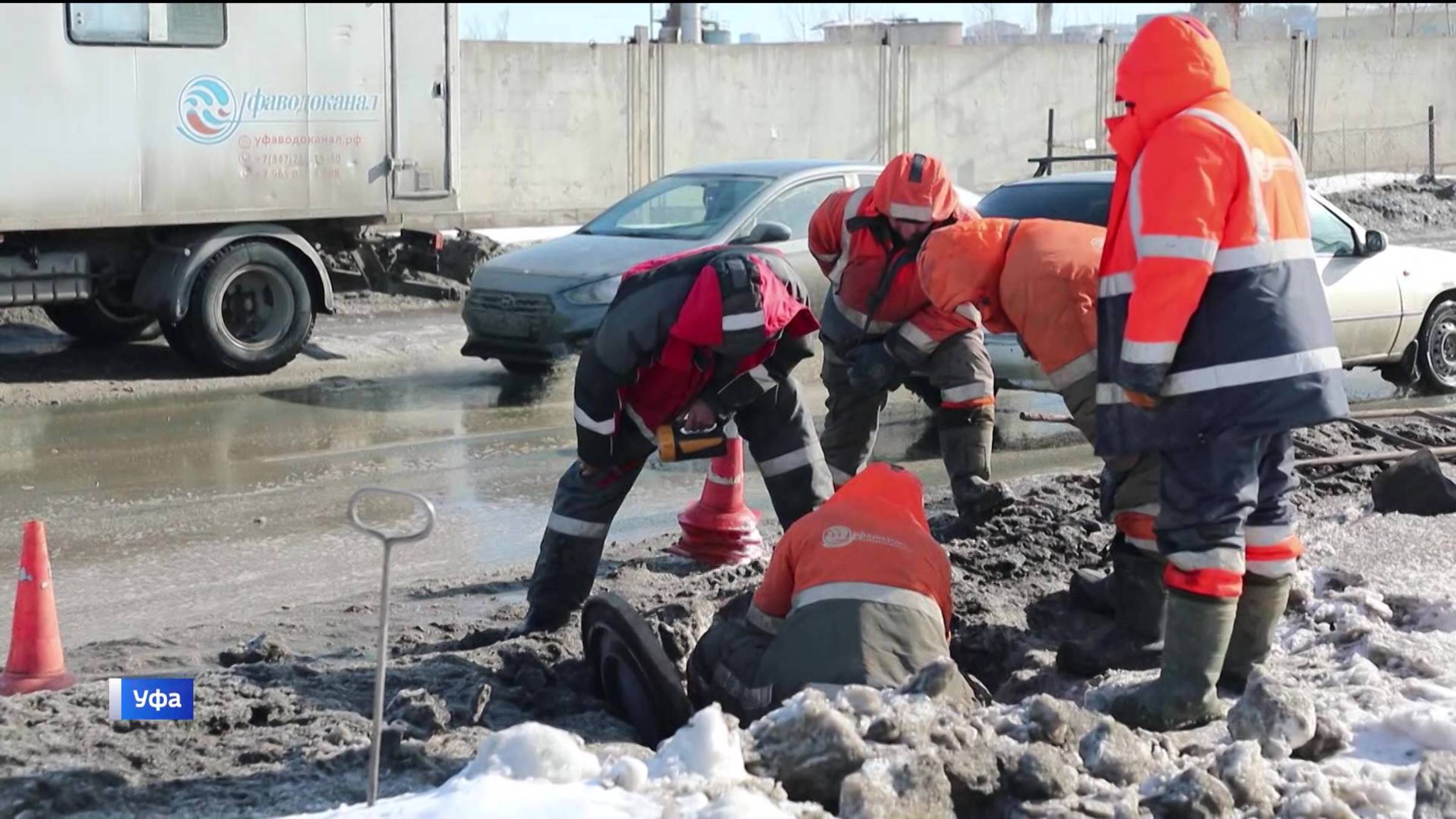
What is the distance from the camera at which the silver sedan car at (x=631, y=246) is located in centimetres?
1181

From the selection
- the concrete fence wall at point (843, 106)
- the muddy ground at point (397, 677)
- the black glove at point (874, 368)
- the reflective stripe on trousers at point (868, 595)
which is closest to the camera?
the muddy ground at point (397, 677)

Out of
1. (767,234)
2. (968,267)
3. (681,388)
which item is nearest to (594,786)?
(681,388)

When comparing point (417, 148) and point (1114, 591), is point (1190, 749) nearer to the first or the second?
point (1114, 591)

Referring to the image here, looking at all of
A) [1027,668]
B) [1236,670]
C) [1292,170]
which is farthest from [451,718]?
[1292,170]

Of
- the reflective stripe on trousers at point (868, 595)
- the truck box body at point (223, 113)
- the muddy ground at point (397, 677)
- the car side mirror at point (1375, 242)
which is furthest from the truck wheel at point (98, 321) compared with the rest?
the reflective stripe on trousers at point (868, 595)

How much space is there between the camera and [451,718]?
509cm

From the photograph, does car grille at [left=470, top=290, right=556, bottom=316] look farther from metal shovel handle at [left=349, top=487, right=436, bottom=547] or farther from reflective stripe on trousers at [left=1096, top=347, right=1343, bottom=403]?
metal shovel handle at [left=349, top=487, right=436, bottom=547]

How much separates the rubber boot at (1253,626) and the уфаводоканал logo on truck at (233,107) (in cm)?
938

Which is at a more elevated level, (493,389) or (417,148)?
(417,148)

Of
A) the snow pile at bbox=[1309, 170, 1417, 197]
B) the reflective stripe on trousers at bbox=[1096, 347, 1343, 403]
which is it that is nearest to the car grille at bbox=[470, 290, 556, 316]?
the reflective stripe on trousers at bbox=[1096, 347, 1343, 403]

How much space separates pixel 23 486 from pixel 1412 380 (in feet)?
29.5

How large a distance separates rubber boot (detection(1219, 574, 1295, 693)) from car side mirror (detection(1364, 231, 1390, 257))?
246 inches

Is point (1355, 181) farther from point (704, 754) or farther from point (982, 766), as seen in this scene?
point (704, 754)

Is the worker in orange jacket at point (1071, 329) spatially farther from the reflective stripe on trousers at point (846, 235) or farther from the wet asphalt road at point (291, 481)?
the wet asphalt road at point (291, 481)
